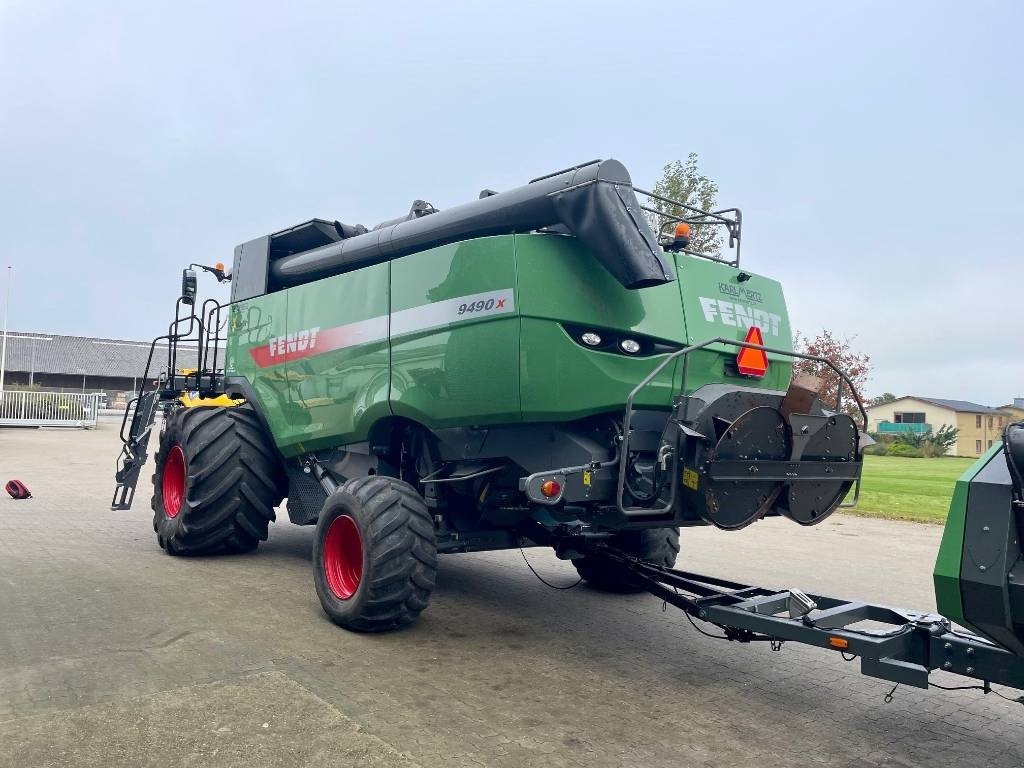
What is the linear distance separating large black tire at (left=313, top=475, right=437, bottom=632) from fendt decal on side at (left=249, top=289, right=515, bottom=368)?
1074 mm

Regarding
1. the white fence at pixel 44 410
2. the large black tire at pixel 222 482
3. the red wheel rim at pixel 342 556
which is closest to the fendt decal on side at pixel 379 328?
the large black tire at pixel 222 482

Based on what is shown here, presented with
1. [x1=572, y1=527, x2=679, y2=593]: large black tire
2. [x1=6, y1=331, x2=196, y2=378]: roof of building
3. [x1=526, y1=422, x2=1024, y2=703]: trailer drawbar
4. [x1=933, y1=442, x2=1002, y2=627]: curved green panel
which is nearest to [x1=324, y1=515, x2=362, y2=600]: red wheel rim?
[x1=572, y1=527, x2=679, y2=593]: large black tire

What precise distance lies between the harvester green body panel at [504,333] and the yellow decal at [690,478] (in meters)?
0.58

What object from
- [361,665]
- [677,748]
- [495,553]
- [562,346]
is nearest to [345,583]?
[361,665]

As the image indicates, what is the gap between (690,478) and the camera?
457cm

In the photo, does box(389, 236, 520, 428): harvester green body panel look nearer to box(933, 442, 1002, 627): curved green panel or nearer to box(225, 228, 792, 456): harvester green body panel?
box(225, 228, 792, 456): harvester green body panel

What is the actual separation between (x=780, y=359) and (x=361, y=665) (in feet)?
11.5

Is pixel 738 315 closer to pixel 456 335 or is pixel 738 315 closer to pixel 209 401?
pixel 456 335

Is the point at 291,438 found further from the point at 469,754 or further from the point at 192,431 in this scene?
the point at 469,754

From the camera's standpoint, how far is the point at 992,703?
457cm

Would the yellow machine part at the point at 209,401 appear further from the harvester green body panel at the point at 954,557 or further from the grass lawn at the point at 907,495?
the grass lawn at the point at 907,495

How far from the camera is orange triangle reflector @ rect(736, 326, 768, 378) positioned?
5.61 m

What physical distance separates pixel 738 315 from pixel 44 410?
39.3m

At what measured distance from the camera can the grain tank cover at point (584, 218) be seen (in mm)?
4824
